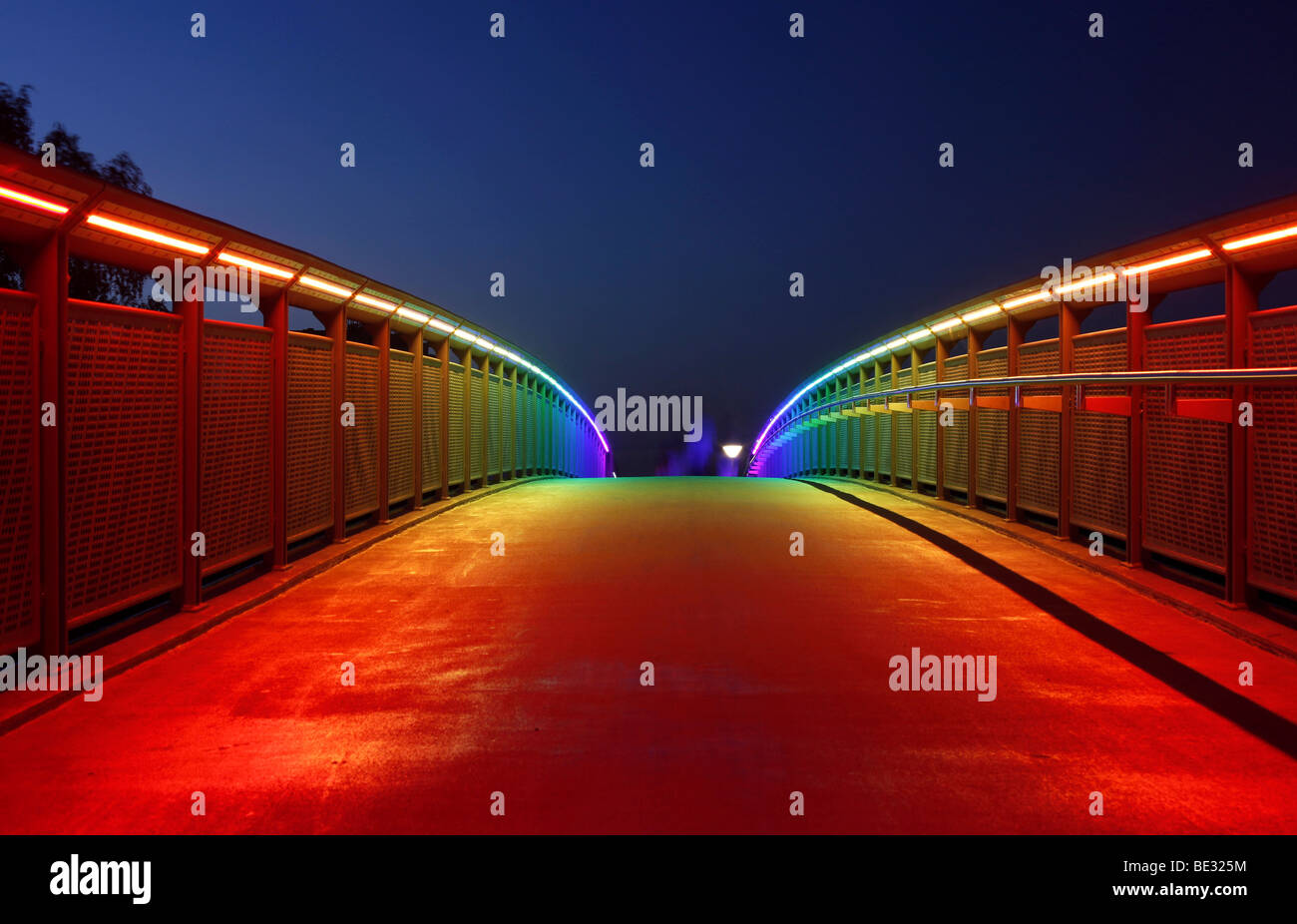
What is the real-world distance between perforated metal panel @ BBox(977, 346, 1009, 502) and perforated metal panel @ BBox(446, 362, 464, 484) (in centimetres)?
770

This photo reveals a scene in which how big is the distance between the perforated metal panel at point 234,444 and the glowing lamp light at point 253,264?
1.61 feet

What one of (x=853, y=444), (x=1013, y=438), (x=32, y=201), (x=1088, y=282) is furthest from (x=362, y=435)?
(x=853, y=444)

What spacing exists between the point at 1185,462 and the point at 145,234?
7604 mm

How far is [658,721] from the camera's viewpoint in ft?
15.5

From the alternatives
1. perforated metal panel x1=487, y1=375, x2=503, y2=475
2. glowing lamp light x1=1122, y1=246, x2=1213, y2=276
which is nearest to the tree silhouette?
perforated metal panel x1=487, y1=375, x2=503, y2=475

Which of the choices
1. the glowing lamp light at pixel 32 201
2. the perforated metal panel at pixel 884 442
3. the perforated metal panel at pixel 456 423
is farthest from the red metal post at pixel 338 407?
the perforated metal panel at pixel 884 442

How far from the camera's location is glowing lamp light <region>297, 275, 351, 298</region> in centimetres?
890

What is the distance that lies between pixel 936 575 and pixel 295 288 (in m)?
6.46

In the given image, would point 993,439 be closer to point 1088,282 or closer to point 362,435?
point 1088,282

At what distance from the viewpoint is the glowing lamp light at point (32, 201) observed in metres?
4.75

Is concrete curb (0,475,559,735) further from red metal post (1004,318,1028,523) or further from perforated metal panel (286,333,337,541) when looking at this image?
red metal post (1004,318,1028,523)
